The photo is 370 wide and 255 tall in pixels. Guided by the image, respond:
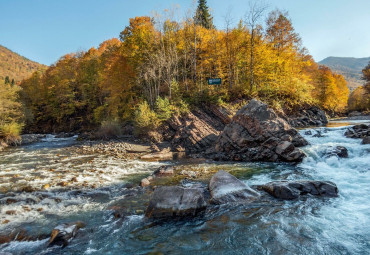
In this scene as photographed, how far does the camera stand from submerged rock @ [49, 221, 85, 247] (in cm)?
528

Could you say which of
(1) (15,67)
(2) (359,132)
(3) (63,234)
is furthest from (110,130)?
(1) (15,67)

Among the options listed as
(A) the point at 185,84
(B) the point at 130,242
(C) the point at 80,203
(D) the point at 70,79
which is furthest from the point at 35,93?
(B) the point at 130,242

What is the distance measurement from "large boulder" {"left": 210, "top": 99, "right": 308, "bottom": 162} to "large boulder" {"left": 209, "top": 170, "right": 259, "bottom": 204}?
6074 millimetres

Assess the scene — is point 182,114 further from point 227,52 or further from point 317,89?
point 317,89

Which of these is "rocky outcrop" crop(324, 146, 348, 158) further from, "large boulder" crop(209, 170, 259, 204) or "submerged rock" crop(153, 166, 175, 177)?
"submerged rock" crop(153, 166, 175, 177)

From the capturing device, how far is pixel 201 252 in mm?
4895

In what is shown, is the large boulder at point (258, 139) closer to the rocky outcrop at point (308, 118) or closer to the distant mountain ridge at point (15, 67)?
the rocky outcrop at point (308, 118)

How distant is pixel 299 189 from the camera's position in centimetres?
780

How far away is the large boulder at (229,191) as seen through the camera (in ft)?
24.3

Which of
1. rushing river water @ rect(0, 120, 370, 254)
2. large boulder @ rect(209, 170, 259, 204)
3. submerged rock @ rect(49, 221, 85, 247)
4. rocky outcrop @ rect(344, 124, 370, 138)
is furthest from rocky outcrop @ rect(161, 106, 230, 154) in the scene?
submerged rock @ rect(49, 221, 85, 247)

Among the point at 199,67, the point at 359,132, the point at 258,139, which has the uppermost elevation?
the point at 199,67

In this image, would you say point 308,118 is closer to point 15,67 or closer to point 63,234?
point 63,234

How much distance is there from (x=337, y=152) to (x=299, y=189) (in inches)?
245

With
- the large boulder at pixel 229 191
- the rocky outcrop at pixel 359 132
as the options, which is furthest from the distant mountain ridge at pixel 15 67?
the rocky outcrop at pixel 359 132
